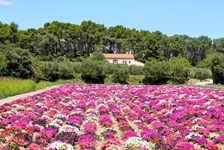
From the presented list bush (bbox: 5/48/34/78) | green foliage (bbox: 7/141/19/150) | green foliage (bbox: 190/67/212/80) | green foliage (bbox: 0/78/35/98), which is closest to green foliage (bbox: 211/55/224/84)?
green foliage (bbox: 190/67/212/80)

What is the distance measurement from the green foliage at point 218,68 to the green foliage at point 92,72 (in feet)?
76.5

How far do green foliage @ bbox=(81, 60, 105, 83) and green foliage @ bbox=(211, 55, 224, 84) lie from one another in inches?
918

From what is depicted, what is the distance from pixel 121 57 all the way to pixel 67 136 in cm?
8222

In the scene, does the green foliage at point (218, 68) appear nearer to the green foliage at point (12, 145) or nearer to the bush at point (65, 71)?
the bush at point (65, 71)

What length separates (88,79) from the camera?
210ft

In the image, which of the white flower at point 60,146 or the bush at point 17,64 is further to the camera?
the bush at point 17,64

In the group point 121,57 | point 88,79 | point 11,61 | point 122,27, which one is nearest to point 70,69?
point 88,79

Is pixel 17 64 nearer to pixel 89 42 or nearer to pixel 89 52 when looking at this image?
pixel 89 52

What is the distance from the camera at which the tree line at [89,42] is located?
97.1 metres

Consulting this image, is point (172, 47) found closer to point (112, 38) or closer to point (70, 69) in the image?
point (112, 38)

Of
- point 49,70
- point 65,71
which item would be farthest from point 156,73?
point 49,70

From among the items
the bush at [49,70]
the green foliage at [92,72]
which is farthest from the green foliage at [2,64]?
the green foliage at [92,72]

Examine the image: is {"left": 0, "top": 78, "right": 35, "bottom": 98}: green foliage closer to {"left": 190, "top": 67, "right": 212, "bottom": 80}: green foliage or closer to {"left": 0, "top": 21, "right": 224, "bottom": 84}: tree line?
{"left": 0, "top": 21, "right": 224, "bottom": 84}: tree line

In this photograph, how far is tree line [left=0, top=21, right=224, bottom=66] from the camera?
9712 cm
